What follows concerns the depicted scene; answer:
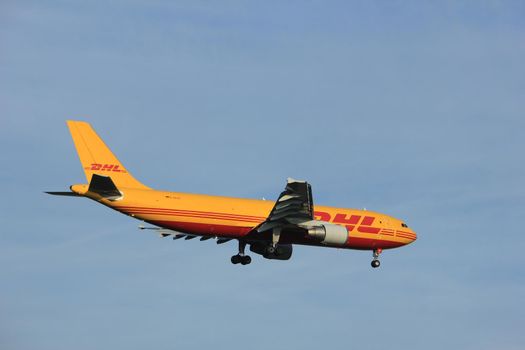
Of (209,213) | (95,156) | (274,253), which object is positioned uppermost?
(95,156)

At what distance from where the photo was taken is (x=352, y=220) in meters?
58.9

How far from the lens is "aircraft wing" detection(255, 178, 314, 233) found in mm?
50188

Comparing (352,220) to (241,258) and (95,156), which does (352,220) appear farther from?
(95,156)

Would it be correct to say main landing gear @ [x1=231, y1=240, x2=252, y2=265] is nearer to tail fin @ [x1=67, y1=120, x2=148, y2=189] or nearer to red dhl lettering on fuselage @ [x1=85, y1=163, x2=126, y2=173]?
tail fin @ [x1=67, y1=120, x2=148, y2=189]

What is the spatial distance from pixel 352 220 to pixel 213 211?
1040 centimetres

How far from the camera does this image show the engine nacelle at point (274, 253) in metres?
57.4

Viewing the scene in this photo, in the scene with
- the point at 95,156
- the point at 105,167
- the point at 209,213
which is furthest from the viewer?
the point at 105,167

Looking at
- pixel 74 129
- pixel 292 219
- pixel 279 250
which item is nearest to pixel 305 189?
pixel 292 219

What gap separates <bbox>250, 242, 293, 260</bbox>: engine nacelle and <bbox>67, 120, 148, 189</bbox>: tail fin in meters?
8.79

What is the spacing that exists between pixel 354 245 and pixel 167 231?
11.8 m

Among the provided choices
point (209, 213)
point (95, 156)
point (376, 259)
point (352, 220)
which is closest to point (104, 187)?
point (95, 156)

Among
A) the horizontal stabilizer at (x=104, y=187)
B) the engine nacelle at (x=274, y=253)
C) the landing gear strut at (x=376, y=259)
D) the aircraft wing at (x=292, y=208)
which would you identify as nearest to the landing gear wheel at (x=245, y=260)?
the engine nacelle at (x=274, y=253)

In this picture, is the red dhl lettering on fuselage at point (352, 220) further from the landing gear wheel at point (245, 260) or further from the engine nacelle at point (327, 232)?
the landing gear wheel at point (245, 260)

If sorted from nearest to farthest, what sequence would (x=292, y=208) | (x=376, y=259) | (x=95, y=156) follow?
(x=292, y=208) → (x=95, y=156) → (x=376, y=259)
